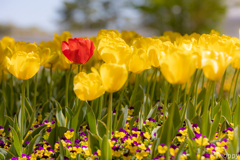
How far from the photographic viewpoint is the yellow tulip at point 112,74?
0.99 m

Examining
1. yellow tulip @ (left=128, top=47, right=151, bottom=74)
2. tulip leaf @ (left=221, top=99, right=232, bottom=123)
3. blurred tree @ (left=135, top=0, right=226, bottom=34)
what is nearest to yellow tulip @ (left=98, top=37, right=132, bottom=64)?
yellow tulip @ (left=128, top=47, right=151, bottom=74)

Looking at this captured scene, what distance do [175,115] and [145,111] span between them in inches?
12.2

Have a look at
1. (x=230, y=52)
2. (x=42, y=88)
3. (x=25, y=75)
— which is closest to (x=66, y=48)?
(x=25, y=75)

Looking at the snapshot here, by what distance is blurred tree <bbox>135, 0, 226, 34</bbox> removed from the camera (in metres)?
20.9

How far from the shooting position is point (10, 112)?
79.1 inches

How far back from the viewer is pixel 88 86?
112cm

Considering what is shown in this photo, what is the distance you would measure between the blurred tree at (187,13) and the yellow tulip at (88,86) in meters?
20.7

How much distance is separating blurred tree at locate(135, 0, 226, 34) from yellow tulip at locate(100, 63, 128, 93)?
68.1 feet

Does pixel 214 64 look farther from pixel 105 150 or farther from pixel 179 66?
pixel 105 150

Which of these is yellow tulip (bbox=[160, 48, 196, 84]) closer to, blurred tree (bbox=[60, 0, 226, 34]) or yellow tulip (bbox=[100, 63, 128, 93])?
yellow tulip (bbox=[100, 63, 128, 93])

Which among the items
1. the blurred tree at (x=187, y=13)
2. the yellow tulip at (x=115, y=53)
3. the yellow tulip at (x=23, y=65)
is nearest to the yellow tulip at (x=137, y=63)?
the yellow tulip at (x=115, y=53)

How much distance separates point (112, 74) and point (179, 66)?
0.27m

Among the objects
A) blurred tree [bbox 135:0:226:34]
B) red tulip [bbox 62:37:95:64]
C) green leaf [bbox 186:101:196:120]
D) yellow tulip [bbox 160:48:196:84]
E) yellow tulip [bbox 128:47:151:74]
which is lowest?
green leaf [bbox 186:101:196:120]

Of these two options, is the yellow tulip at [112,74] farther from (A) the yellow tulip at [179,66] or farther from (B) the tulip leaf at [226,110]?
(B) the tulip leaf at [226,110]
